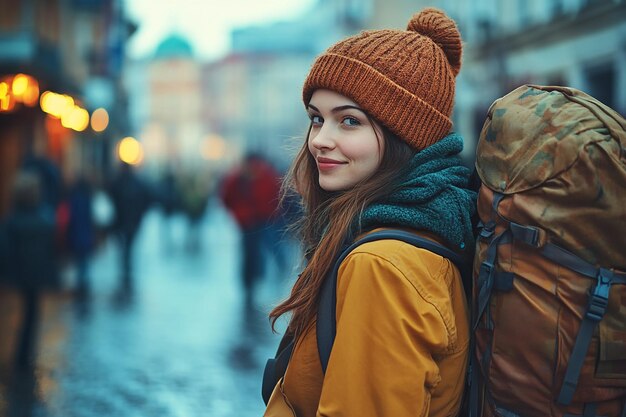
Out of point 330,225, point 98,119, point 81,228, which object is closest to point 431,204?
point 330,225

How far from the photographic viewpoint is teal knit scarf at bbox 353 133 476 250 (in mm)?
2035

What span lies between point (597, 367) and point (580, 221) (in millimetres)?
311

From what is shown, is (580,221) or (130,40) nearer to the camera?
(580,221)

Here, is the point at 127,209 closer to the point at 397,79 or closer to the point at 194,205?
the point at 194,205

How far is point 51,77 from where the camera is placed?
1705cm

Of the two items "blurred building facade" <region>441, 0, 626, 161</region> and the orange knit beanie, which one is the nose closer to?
the orange knit beanie

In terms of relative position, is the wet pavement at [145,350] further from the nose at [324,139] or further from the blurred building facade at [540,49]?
the blurred building facade at [540,49]

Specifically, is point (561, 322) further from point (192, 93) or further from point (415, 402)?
point (192, 93)

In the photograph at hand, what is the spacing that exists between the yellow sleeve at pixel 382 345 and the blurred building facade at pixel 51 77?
13.2 m

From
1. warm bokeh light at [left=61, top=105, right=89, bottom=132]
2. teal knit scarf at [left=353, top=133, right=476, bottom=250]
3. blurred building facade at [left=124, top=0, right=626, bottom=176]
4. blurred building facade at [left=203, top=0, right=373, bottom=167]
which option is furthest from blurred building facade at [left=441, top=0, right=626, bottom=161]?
blurred building facade at [left=203, top=0, right=373, bottom=167]

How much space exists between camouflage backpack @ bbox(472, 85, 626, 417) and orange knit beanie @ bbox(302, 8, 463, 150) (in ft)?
1.15

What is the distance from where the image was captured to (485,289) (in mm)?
1873

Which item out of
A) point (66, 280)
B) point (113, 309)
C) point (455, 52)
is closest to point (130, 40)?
point (66, 280)

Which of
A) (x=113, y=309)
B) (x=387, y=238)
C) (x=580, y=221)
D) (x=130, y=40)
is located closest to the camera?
(x=580, y=221)
